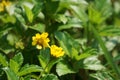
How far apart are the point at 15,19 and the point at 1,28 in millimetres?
106

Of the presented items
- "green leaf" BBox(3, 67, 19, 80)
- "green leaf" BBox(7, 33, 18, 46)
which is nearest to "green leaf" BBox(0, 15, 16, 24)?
"green leaf" BBox(7, 33, 18, 46)

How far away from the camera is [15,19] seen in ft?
6.73

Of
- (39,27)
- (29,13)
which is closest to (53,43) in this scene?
(39,27)

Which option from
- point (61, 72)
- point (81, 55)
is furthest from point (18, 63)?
point (81, 55)

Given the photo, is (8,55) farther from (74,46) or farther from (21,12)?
(74,46)

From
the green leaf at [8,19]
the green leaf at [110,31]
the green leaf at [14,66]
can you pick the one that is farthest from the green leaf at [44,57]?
the green leaf at [110,31]

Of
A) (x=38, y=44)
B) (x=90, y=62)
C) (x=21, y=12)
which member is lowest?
(x=90, y=62)

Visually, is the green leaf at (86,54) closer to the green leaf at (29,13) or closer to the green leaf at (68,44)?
the green leaf at (68,44)

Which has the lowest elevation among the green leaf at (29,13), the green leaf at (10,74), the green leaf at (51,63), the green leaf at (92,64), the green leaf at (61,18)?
the green leaf at (92,64)

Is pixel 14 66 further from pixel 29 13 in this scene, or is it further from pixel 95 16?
pixel 95 16

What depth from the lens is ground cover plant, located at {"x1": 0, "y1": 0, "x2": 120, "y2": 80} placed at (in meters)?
1.72

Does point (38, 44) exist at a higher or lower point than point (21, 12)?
lower

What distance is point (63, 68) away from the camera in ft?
5.95

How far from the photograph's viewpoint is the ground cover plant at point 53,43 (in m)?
1.72
